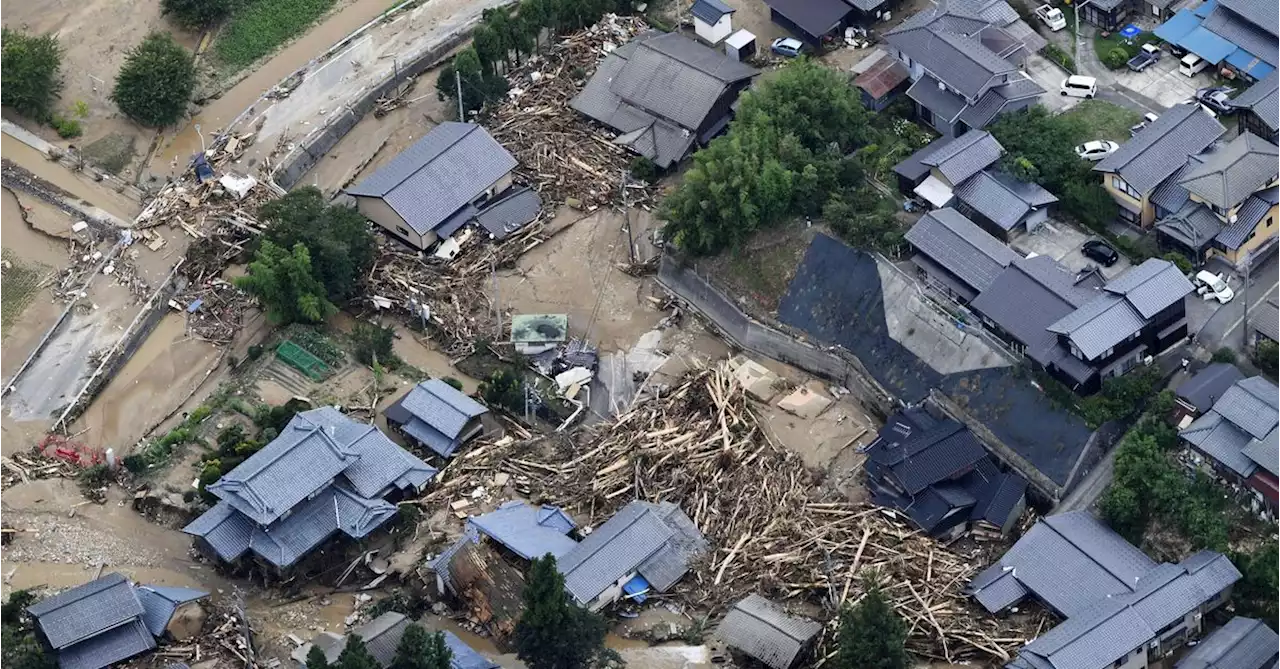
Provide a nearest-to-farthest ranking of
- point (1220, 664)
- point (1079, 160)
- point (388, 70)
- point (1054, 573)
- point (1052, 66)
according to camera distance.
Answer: point (1220, 664) → point (1054, 573) → point (1079, 160) → point (1052, 66) → point (388, 70)

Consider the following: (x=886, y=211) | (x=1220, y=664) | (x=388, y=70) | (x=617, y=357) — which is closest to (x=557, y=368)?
(x=617, y=357)

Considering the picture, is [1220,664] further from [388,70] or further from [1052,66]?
[388,70]

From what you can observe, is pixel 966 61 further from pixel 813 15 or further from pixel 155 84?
pixel 155 84

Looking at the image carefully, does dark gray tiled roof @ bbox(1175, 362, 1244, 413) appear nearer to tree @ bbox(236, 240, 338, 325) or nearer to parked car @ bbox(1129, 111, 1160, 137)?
parked car @ bbox(1129, 111, 1160, 137)

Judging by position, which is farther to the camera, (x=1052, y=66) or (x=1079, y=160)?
(x=1052, y=66)

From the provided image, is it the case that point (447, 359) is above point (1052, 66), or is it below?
below

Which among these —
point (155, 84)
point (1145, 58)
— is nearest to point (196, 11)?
point (155, 84)

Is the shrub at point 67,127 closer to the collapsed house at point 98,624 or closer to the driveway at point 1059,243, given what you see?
the collapsed house at point 98,624
